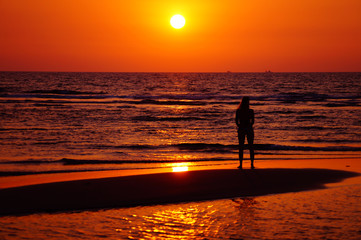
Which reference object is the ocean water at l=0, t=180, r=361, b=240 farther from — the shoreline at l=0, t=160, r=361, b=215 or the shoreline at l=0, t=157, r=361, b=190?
the shoreline at l=0, t=157, r=361, b=190

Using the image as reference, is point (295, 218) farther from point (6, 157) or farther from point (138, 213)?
point (6, 157)

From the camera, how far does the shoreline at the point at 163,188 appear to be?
28.0 feet

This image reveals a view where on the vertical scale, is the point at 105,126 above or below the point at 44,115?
below

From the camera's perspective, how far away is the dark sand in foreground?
28.0 ft

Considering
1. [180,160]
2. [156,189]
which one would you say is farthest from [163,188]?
[180,160]

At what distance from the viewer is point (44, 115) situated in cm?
3155

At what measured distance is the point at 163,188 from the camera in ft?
32.2

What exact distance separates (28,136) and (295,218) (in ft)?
52.3

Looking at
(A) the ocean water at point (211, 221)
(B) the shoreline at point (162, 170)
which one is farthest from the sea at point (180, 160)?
(B) the shoreline at point (162, 170)

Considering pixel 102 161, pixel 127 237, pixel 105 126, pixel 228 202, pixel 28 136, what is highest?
pixel 105 126

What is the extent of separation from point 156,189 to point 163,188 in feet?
0.56

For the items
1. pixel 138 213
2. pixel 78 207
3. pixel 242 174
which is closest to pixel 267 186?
pixel 242 174

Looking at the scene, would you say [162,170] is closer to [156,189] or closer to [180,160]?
[180,160]

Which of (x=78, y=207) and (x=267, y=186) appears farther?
(x=267, y=186)
